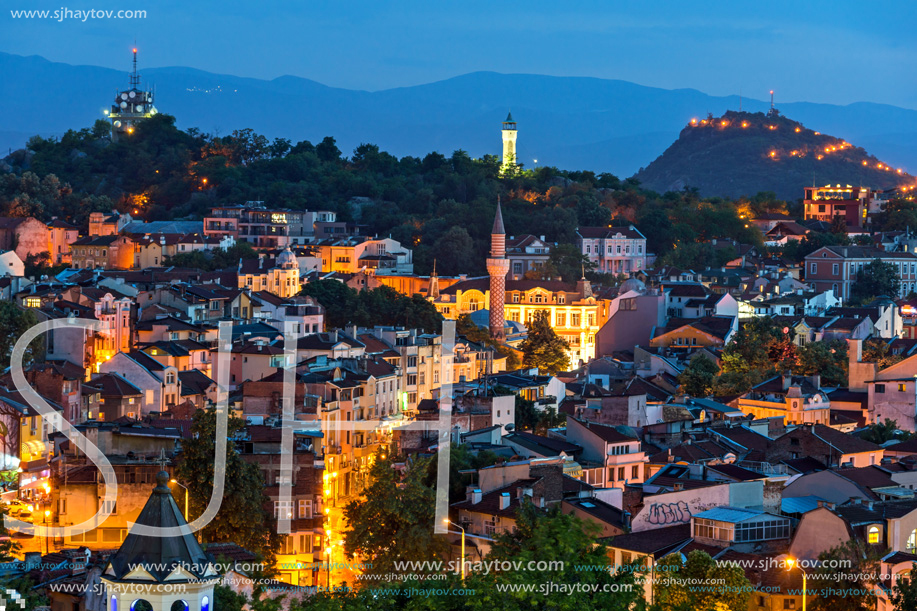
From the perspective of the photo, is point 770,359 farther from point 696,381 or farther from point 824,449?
point 824,449

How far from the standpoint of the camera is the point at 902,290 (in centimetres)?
4862

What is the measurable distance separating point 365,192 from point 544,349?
71.1ft

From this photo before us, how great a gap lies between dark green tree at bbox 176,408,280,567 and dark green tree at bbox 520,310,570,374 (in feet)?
59.8

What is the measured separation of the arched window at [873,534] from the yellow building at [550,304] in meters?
23.9

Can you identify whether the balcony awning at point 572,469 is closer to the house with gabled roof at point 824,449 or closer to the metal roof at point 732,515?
the house with gabled roof at point 824,449

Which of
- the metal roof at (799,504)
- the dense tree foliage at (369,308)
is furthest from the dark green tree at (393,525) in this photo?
the dense tree foliage at (369,308)

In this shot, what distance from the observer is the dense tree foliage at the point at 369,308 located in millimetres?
36812

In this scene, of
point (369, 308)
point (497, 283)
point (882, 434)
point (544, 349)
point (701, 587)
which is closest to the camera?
point (701, 587)

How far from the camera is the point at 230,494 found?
56.6ft

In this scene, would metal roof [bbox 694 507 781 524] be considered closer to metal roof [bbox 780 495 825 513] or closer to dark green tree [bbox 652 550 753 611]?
metal roof [bbox 780 495 825 513]

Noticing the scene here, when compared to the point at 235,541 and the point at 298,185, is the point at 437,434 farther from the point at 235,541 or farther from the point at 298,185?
the point at 298,185

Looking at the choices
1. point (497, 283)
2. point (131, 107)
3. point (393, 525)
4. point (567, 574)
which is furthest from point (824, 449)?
point (131, 107)

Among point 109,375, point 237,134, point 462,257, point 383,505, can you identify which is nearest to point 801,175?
point 237,134

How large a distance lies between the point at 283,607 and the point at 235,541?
3.44m
